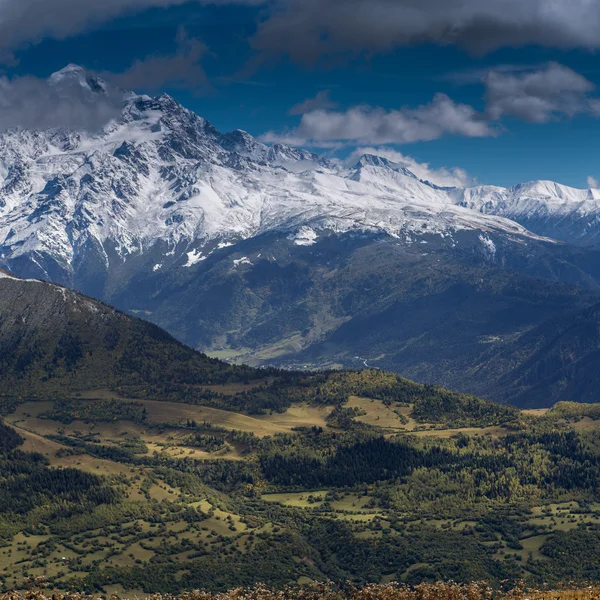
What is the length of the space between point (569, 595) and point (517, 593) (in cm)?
1544

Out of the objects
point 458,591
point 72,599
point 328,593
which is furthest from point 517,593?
point 72,599

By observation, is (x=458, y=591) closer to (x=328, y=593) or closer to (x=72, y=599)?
(x=328, y=593)

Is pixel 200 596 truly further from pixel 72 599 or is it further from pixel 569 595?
pixel 569 595

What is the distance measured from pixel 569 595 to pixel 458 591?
14284 millimetres

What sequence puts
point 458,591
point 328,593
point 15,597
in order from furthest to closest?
1. point 328,593
2. point 458,591
3. point 15,597

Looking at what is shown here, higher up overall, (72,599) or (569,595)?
(569,595)

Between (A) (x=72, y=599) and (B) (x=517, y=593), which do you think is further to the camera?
(B) (x=517, y=593)

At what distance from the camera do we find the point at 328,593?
147125mm

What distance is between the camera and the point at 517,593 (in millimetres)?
123562

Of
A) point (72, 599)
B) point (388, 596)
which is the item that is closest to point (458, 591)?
point (388, 596)

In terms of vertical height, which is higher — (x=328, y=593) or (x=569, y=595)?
(x=569, y=595)

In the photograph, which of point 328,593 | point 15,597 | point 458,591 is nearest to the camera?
point 15,597

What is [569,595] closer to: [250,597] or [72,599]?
Result: [250,597]

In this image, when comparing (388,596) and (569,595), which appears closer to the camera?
(569,595)
